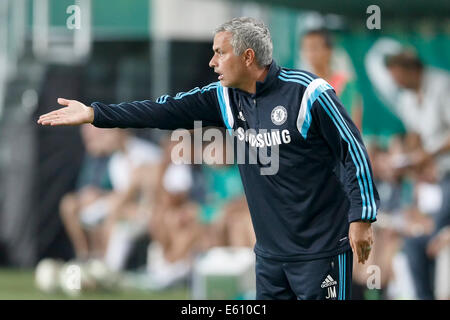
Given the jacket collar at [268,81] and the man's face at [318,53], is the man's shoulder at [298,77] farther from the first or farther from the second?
the man's face at [318,53]

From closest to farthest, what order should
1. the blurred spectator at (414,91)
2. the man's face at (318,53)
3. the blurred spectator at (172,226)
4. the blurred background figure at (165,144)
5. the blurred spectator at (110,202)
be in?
the man's face at (318,53) → the blurred background figure at (165,144) → the blurred spectator at (414,91) → the blurred spectator at (172,226) → the blurred spectator at (110,202)

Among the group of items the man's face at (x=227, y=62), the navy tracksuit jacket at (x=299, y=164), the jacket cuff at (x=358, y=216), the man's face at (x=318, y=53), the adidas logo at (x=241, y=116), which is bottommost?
the jacket cuff at (x=358, y=216)

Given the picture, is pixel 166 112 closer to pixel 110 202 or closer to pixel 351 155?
pixel 351 155

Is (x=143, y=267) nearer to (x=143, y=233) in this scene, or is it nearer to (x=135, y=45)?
(x=143, y=233)

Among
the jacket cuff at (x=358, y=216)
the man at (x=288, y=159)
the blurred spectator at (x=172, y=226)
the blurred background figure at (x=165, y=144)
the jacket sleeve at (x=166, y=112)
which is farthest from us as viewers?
the blurred spectator at (x=172, y=226)

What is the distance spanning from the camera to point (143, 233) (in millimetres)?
13531

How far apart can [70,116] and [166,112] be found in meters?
0.60

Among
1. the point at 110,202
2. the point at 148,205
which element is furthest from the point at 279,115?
the point at 110,202

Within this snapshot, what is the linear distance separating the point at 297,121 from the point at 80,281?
725cm

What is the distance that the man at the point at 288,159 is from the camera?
556 centimetres

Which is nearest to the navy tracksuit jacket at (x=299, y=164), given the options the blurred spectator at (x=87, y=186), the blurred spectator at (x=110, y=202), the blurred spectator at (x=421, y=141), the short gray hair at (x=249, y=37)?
the short gray hair at (x=249, y=37)

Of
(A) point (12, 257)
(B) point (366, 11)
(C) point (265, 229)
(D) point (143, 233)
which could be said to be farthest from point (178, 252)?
(C) point (265, 229)

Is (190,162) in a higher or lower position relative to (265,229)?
higher

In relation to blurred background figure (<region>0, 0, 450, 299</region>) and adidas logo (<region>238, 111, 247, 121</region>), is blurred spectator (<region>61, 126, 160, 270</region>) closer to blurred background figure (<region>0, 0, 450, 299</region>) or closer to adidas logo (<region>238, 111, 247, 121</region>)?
blurred background figure (<region>0, 0, 450, 299</region>)
